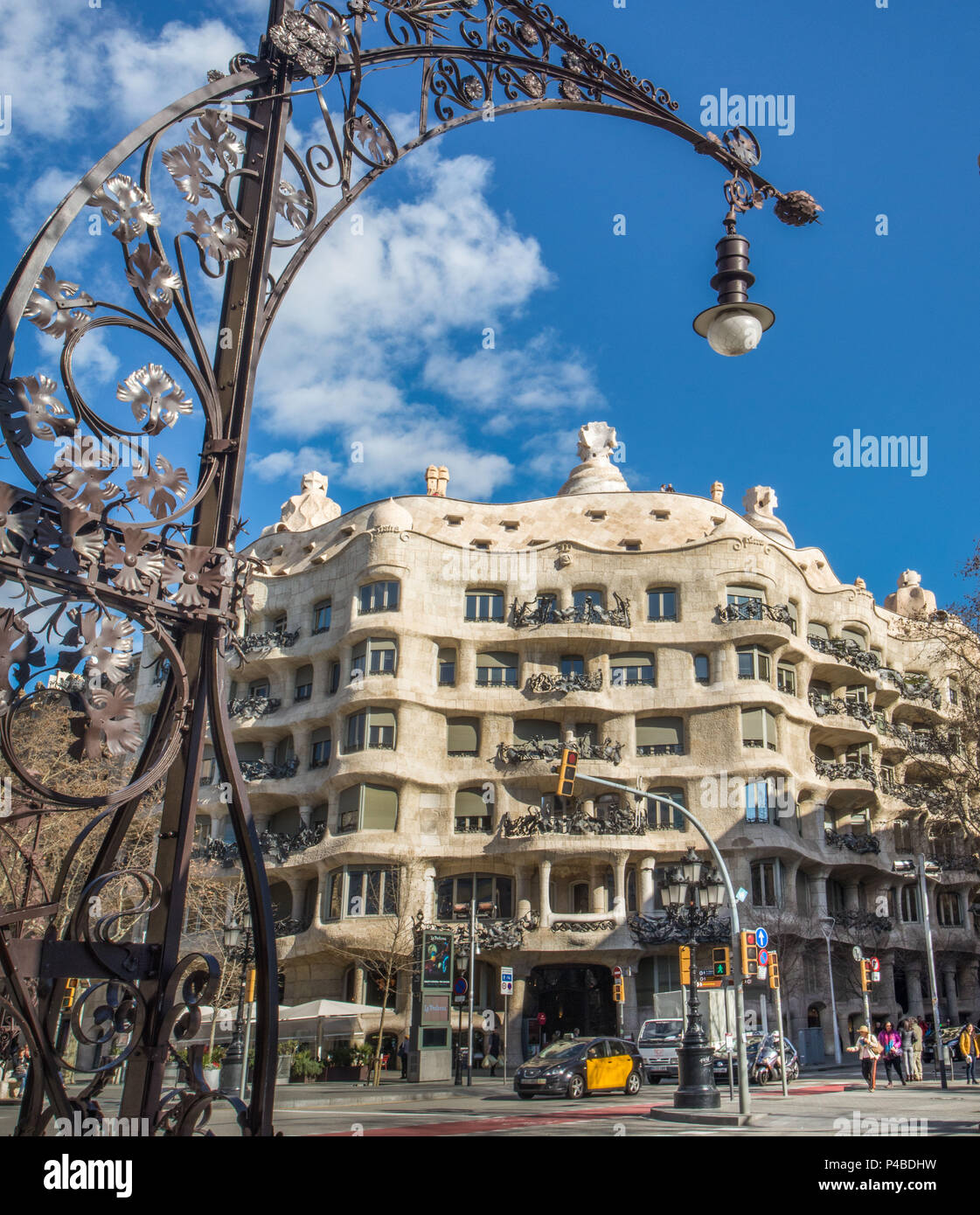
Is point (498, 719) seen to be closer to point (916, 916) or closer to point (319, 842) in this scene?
point (319, 842)

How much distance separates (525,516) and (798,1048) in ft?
79.1

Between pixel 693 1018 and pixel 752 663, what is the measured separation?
25.0m

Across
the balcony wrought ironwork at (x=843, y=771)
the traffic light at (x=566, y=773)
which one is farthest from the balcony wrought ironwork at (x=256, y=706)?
the traffic light at (x=566, y=773)

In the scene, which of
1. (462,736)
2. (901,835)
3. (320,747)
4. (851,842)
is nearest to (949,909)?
(901,835)

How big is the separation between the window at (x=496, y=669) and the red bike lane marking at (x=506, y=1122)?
81.0 feet

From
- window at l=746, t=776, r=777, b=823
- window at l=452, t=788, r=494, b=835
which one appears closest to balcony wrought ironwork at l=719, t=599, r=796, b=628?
window at l=746, t=776, r=777, b=823

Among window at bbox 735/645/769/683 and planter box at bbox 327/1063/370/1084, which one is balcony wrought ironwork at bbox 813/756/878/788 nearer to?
window at bbox 735/645/769/683

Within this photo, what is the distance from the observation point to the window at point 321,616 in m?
47.1

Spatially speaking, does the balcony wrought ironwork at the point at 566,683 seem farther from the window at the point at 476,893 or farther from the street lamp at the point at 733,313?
the street lamp at the point at 733,313

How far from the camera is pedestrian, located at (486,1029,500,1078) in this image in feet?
126

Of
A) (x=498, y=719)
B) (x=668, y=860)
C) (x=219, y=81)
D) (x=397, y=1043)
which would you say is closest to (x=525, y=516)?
(x=498, y=719)

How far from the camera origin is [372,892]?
40781 mm
